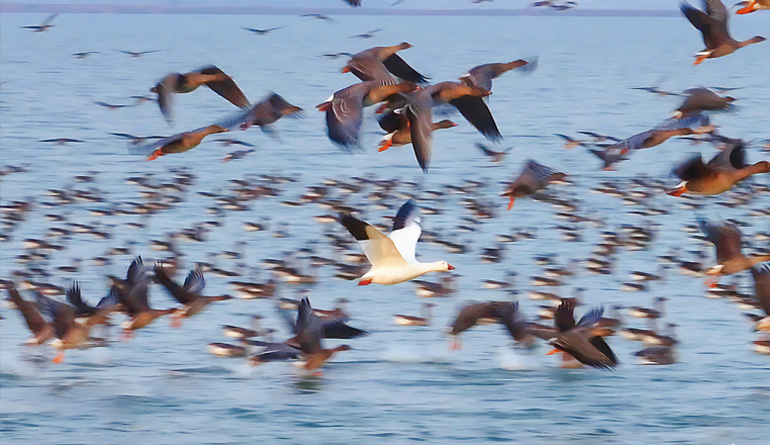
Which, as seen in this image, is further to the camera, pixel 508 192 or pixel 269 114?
pixel 508 192

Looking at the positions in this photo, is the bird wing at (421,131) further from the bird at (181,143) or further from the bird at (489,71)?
the bird at (489,71)

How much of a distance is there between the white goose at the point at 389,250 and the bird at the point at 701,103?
2920 mm

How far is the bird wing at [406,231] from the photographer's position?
37.5 ft

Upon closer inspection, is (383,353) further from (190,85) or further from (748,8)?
(748,8)

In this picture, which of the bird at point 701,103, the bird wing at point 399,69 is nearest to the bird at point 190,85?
the bird wing at point 399,69

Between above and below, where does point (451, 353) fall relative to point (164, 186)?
above

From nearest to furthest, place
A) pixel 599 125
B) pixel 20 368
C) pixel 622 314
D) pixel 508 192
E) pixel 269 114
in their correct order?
pixel 269 114
pixel 508 192
pixel 20 368
pixel 622 314
pixel 599 125

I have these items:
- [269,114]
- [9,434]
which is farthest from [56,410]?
[269,114]

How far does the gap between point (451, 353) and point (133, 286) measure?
461 centimetres

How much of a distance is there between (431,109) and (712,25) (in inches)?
131

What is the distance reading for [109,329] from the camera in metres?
18.3

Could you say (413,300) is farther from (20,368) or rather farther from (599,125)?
(599,125)

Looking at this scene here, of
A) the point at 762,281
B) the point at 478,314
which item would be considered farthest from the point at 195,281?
the point at 762,281

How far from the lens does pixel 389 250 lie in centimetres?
1059
